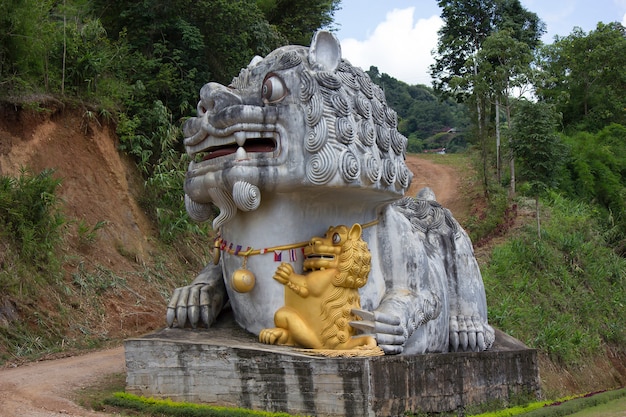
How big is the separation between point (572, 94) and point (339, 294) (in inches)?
902

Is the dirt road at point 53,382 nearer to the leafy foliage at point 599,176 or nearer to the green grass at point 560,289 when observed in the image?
the green grass at point 560,289

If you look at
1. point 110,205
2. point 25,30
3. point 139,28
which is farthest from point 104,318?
point 139,28

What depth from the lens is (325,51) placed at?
6949 mm

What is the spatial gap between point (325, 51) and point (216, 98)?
3.40 ft

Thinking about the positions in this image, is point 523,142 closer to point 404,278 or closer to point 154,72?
point 154,72

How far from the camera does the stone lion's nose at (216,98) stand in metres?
6.71

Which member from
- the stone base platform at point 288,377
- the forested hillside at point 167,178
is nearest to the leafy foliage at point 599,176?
the forested hillside at point 167,178

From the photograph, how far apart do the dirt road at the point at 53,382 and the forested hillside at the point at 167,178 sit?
106 cm

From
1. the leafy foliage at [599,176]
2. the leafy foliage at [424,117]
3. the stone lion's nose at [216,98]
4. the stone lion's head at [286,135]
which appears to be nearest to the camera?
the stone lion's head at [286,135]

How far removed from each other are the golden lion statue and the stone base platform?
0.65ft

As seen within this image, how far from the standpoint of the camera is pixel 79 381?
7.61m

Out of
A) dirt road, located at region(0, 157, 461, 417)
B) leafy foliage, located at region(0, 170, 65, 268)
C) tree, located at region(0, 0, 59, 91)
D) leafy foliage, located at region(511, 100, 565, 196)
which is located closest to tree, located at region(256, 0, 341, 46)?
leafy foliage, located at region(511, 100, 565, 196)

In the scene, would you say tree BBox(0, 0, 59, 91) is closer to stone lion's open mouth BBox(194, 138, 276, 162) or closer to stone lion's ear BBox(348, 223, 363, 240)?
stone lion's open mouth BBox(194, 138, 276, 162)

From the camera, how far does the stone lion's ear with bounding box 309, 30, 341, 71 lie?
6.84 metres
